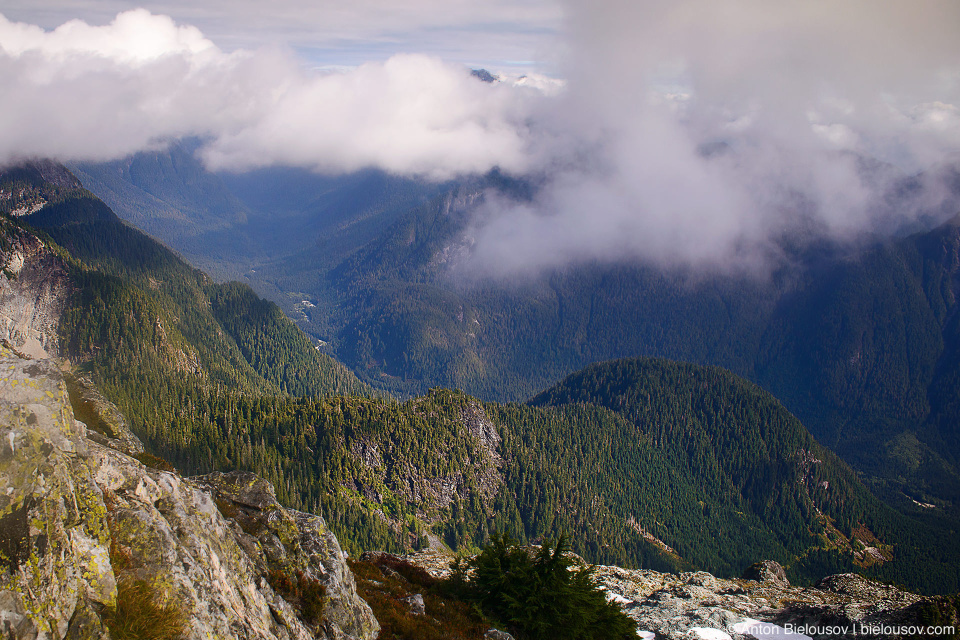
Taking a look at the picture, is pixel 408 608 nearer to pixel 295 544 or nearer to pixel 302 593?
pixel 295 544

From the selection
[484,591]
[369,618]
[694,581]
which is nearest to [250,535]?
[369,618]

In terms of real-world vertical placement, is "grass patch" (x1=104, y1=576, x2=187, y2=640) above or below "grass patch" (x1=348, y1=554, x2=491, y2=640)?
above

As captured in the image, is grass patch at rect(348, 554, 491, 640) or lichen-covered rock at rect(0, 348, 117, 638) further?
grass patch at rect(348, 554, 491, 640)

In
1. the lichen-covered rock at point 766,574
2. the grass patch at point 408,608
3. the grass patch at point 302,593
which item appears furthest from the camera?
the lichen-covered rock at point 766,574

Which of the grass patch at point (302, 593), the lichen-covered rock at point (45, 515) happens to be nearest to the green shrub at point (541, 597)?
the grass patch at point (302, 593)

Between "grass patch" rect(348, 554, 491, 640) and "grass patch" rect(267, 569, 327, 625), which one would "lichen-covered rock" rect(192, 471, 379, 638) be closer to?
"grass patch" rect(267, 569, 327, 625)

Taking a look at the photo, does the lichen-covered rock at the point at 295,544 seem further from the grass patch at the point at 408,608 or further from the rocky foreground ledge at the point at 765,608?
the rocky foreground ledge at the point at 765,608

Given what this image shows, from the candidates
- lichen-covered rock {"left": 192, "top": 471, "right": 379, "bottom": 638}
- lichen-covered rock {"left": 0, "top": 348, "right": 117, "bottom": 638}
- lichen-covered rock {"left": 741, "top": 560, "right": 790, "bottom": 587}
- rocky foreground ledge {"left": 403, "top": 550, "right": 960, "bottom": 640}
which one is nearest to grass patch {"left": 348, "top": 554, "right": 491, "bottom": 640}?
lichen-covered rock {"left": 192, "top": 471, "right": 379, "bottom": 638}
